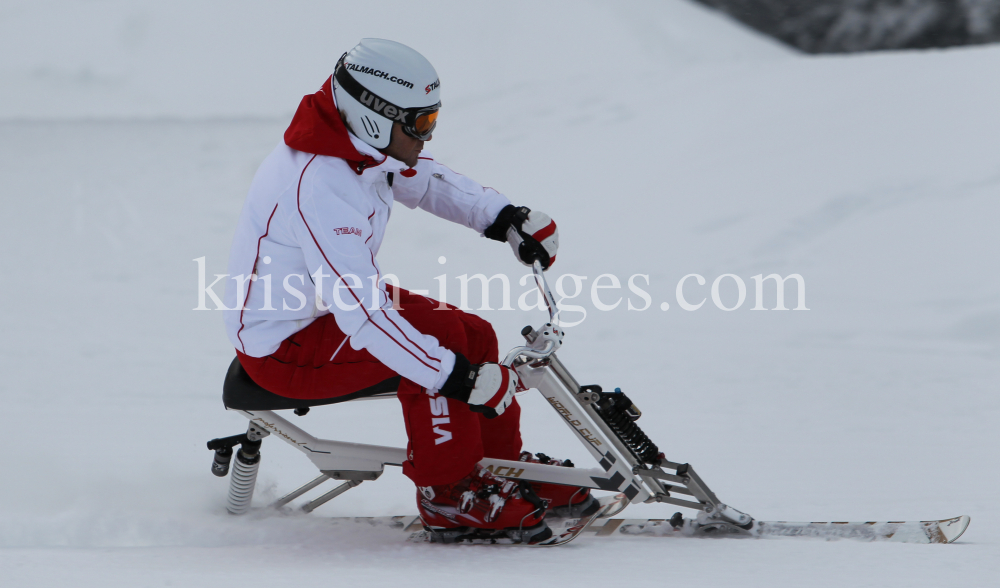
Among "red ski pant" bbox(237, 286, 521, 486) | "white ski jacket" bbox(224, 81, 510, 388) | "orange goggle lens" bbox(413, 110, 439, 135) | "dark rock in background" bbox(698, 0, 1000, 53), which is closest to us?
"white ski jacket" bbox(224, 81, 510, 388)

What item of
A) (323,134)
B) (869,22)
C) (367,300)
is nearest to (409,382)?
(367,300)

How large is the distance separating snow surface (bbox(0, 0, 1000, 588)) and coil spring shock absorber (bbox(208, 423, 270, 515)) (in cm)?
11

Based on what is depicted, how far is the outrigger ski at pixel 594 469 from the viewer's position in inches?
117

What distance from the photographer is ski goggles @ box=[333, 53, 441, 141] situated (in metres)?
2.69

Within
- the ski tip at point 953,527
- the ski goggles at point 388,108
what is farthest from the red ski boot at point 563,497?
the ski goggles at point 388,108

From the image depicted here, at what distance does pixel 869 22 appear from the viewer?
12336 millimetres

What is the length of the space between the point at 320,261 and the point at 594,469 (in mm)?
1211

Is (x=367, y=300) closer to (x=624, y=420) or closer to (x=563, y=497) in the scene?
(x=624, y=420)

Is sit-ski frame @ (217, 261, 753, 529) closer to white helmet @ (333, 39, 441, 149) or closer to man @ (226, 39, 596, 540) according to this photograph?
man @ (226, 39, 596, 540)

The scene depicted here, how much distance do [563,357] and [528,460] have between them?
2115 mm

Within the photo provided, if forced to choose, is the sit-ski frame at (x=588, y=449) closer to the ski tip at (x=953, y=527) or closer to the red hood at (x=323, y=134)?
the ski tip at (x=953, y=527)

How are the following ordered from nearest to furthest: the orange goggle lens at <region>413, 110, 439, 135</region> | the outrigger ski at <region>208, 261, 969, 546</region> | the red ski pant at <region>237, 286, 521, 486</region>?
1. the orange goggle lens at <region>413, 110, 439, 135</region>
2. the red ski pant at <region>237, 286, 521, 486</region>
3. the outrigger ski at <region>208, 261, 969, 546</region>

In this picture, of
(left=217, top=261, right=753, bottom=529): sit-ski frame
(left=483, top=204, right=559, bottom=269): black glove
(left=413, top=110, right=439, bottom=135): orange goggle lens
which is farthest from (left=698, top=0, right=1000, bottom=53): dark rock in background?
(left=413, top=110, right=439, bottom=135): orange goggle lens

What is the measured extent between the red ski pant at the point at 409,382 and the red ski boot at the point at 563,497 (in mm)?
379
